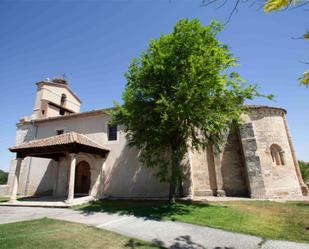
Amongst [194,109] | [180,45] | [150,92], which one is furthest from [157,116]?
[180,45]

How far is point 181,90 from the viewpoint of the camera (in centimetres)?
755

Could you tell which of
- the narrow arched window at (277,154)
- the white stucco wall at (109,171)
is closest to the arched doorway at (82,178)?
the white stucco wall at (109,171)

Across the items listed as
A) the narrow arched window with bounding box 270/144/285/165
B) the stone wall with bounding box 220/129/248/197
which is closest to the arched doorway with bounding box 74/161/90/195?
the stone wall with bounding box 220/129/248/197

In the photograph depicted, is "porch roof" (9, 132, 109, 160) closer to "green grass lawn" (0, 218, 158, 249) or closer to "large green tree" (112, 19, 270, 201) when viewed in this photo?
"large green tree" (112, 19, 270, 201)

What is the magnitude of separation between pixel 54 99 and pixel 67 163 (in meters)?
8.55

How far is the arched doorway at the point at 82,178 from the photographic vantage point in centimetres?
1420

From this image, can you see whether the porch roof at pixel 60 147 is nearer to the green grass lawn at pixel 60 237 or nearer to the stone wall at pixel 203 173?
the green grass lawn at pixel 60 237

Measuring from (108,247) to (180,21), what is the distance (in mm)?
10089

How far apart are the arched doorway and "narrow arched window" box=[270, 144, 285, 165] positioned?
1450 cm

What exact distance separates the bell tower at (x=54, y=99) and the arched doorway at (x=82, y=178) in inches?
296

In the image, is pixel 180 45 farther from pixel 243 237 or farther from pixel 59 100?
pixel 59 100

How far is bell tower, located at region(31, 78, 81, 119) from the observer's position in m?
17.8

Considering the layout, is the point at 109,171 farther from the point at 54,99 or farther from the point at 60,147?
the point at 54,99

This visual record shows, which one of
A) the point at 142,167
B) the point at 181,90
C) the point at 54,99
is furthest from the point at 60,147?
the point at 54,99
